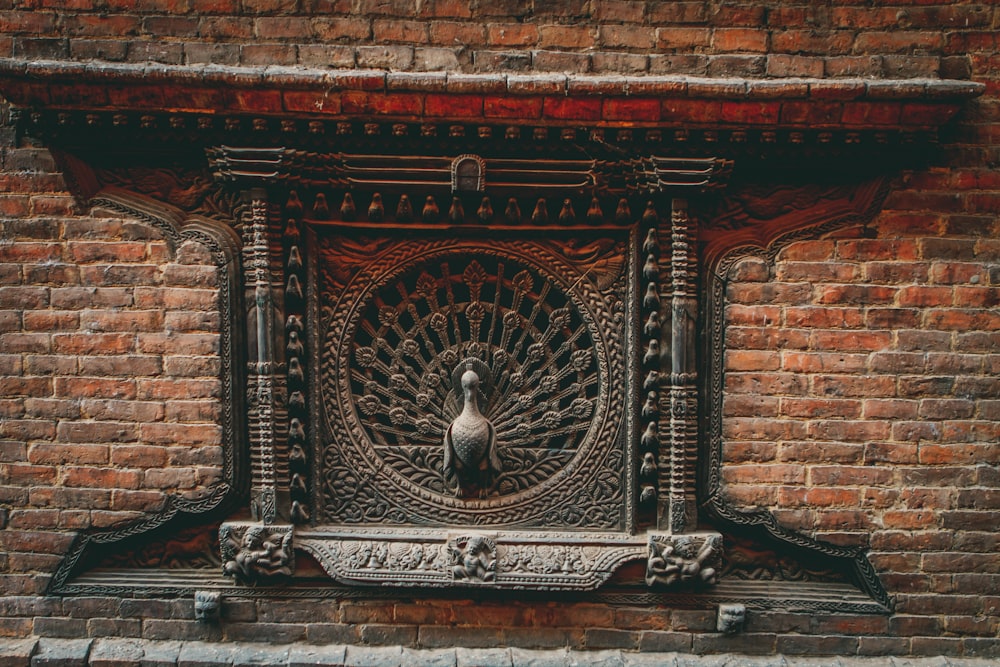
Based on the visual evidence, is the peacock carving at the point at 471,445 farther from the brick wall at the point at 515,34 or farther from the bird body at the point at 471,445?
the brick wall at the point at 515,34

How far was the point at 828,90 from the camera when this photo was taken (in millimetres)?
2271

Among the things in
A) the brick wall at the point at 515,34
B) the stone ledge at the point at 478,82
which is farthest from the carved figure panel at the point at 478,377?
the brick wall at the point at 515,34

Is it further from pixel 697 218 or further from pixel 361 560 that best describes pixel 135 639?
pixel 697 218

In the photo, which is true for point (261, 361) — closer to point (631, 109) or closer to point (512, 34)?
point (512, 34)

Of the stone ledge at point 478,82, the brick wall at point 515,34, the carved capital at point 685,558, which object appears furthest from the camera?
the carved capital at point 685,558

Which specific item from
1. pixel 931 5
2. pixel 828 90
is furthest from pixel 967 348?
pixel 931 5

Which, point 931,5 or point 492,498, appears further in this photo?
point 492,498

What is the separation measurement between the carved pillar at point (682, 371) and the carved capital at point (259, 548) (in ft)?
5.47

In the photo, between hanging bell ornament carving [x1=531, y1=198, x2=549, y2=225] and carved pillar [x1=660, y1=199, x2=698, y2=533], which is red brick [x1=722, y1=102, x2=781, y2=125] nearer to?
carved pillar [x1=660, y1=199, x2=698, y2=533]

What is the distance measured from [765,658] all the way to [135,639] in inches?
109

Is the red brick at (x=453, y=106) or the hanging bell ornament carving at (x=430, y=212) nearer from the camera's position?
the red brick at (x=453, y=106)

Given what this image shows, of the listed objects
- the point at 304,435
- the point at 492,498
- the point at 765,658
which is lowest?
the point at 765,658

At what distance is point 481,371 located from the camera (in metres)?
2.58

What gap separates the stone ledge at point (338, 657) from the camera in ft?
8.31
